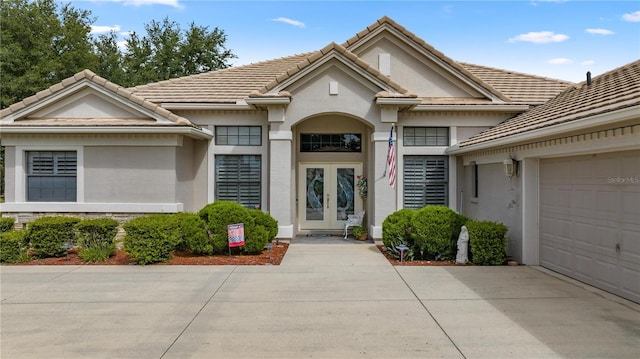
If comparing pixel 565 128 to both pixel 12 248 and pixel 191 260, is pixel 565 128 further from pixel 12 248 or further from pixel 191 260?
pixel 12 248

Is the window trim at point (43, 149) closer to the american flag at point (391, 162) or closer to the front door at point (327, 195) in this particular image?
the front door at point (327, 195)

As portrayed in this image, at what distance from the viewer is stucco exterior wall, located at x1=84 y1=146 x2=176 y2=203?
1103 cm

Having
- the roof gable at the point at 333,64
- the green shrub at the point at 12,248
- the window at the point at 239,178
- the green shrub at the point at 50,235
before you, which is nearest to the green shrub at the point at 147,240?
the green shrub at the point at 50,235

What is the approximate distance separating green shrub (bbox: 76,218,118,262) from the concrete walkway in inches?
34.0

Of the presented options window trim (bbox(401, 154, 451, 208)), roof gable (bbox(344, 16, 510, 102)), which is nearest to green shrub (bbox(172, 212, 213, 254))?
window trim (bbox(401, 154, 451, 208))

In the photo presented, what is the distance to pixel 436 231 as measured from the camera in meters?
9.29

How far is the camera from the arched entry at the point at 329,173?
13.3m

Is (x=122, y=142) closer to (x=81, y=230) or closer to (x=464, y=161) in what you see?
(x=81, y=230)

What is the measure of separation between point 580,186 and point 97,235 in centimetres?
1051

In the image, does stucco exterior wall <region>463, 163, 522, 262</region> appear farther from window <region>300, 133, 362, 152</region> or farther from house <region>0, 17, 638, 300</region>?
window <region>300, 133, 362, 152</region>

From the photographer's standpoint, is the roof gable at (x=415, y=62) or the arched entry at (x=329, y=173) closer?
the roof gable at (x=415, y=62)

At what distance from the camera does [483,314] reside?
225 inches

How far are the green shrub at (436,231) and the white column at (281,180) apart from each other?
12.6 feet

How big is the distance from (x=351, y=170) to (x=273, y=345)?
9.12 m
